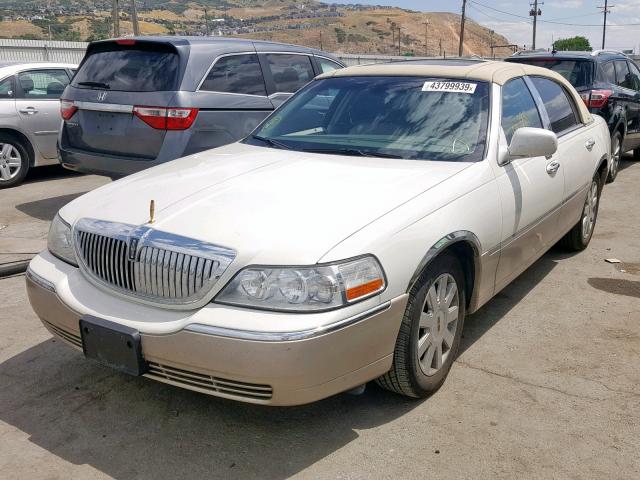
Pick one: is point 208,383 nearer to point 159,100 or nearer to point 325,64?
point 159,100

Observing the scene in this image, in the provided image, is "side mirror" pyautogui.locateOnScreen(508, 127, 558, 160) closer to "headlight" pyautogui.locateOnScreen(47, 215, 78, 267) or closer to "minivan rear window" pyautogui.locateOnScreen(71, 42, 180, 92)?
"headlight" pyautogui.locateOnScreen(47, 215, 78, 267)

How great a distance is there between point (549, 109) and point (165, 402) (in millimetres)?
3393

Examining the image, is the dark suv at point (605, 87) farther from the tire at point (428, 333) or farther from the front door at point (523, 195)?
the tire at point (428, 333)

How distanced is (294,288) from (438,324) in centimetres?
100

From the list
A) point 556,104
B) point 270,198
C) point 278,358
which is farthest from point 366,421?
point 556,104

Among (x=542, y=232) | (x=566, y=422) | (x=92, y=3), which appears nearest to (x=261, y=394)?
(x=566, y=422)

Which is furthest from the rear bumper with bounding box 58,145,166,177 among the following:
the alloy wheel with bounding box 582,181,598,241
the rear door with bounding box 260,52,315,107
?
the alloy wheel with bounding box 582,181,598,241

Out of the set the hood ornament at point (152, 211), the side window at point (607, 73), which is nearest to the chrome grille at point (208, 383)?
the hood ornament at point (152, 211)

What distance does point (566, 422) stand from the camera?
3217 mm

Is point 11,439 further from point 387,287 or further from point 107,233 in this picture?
point 387,287

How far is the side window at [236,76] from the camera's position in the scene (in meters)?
6.43

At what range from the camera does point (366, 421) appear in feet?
10.6

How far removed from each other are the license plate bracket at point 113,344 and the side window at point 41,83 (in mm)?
6647

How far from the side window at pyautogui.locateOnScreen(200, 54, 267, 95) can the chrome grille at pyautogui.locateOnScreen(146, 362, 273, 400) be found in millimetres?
3920
